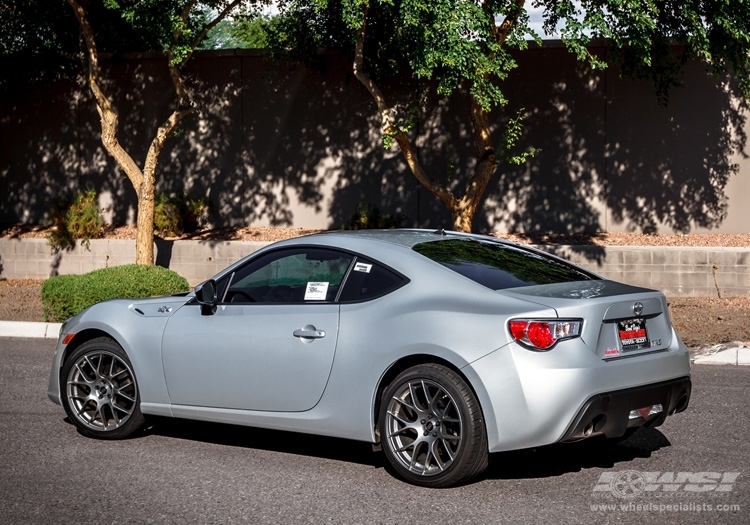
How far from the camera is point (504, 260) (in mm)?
7504

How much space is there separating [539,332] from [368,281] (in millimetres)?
1277

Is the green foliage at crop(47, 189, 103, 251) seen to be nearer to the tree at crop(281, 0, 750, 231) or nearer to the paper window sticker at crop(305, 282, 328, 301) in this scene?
the tree at crop(281, 0, 750, 231)

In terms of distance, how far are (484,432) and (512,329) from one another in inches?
24.3

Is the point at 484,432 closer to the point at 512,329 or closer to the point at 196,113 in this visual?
the point at 512,329

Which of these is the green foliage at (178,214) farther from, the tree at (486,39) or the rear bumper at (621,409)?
the rear bumper at (621,409)

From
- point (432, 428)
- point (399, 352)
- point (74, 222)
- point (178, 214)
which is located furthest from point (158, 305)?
point (74, 222)

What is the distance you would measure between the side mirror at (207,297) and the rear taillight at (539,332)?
2239 mm

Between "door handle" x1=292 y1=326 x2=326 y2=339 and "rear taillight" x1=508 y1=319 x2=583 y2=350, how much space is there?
1.30m

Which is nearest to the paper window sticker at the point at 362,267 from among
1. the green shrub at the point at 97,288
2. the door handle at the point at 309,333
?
the door handle at the point at 309,333

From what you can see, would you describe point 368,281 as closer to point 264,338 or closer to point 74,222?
point 264,338

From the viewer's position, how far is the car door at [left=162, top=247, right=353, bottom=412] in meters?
7.13

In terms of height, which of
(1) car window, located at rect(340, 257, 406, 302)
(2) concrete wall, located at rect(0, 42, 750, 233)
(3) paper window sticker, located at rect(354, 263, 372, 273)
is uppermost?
(2) concrete wall, located at rect(0, 42, 750, 233)

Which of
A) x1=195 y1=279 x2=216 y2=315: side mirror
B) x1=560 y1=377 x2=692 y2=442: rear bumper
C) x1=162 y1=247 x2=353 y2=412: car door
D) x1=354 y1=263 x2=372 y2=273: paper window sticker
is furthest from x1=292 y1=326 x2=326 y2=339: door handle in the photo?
x1=560 y1=377 x2=692 y2=442: rear bumper

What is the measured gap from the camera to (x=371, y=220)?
20.4 metres
